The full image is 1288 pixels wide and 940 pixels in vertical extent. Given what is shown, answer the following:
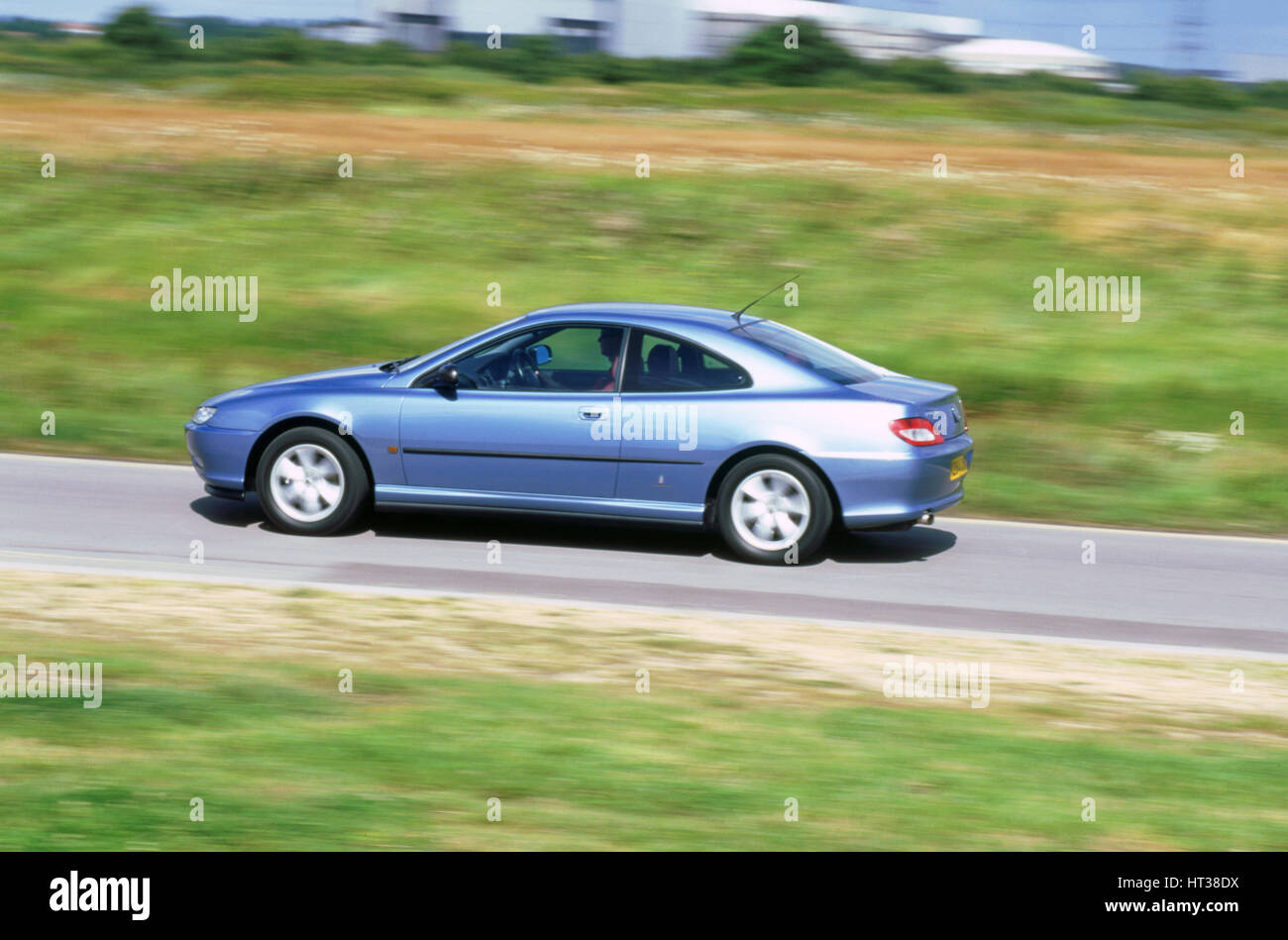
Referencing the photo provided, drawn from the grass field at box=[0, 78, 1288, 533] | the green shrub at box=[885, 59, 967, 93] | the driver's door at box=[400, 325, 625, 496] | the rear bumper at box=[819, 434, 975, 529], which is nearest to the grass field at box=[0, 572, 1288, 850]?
the rear bumper at box=[819, 434, 975, 529]

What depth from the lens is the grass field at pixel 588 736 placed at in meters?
4.76

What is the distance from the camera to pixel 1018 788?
5.24 metres

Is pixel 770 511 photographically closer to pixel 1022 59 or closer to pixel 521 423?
pixel 521 423

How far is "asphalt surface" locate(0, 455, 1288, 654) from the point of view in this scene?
27.1 ft

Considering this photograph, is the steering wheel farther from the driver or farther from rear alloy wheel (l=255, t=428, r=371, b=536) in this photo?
rear alloy wheel (l=255, t=428, r=371, b=536)

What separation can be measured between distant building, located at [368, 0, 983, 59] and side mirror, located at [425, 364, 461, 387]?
42.1m

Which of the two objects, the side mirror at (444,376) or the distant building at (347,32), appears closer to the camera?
the side mirror at (444,376)

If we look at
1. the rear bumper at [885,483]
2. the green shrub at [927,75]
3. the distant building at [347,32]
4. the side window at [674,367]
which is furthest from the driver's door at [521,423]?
the distant building at [347,32]

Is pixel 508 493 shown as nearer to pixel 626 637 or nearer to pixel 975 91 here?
pixel 626 637

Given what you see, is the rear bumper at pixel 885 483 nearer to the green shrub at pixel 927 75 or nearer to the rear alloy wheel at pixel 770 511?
the rear alloy wheel at pixel 770 511

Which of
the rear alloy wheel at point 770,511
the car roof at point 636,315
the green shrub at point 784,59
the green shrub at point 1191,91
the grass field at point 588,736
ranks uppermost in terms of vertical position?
the green shrub at point 784,59

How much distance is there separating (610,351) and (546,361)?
0.44 metres

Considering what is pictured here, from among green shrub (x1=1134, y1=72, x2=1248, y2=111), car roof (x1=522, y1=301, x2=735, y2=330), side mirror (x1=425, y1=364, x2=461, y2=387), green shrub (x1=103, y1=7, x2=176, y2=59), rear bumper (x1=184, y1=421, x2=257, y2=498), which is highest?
green shrub (x1=103, y1=7, x2=176, y2=59)

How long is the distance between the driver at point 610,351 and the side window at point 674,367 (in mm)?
87
